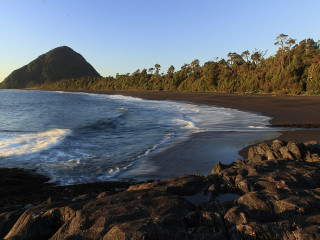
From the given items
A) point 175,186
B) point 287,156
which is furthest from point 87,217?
point 287,156

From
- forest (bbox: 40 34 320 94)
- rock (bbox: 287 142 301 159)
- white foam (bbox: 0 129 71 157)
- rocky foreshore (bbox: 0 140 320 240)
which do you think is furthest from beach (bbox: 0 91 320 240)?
forest (bbox: 40 34 320 94)

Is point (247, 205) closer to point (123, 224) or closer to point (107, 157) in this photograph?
point (123, 224)

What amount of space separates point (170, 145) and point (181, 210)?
7953 millimetres

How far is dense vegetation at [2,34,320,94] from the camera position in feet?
Answer: 161

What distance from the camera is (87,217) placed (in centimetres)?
362

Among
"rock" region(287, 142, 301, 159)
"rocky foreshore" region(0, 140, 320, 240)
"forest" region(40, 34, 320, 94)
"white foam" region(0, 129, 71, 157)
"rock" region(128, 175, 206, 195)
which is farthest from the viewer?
"forest" region(40, 34, 320, 94)

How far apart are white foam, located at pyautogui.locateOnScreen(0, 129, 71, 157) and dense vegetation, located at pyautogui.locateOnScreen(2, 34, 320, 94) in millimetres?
46355

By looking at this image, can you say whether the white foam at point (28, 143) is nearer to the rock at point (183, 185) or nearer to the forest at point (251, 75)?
the rock at point (183, 185)

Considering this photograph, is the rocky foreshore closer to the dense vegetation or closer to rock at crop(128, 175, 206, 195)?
rock at crop(128, 175, 206, 195)

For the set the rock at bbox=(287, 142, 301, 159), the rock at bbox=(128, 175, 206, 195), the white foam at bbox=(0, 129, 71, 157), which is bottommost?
the white foam at bbox=(0, 129, 71, 157)

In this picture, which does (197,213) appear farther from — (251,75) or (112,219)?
(251,75)

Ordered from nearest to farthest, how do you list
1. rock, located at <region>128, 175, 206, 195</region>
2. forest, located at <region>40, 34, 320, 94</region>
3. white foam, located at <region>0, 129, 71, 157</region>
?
rock, located at <region>128, 175, 206, 195</region>
white foam, located at <region>0, 129, 71, 157</region>
forest, located at <region>40, 34, 320, 94</region>

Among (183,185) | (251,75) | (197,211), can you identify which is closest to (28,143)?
(183,185)

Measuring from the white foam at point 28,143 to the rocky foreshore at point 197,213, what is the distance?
24.1 ft
